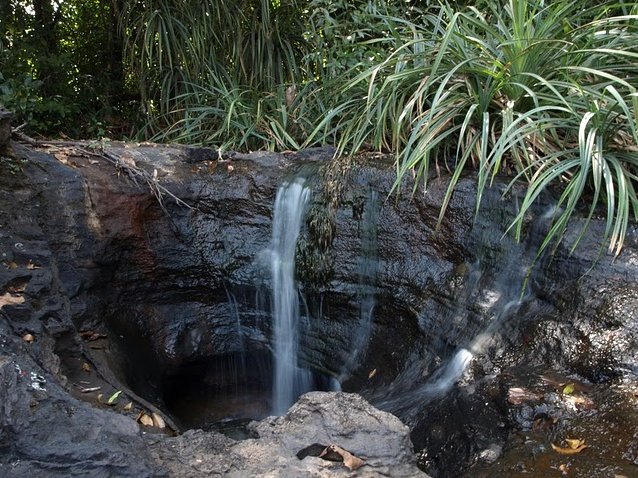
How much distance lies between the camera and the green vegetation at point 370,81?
355cm

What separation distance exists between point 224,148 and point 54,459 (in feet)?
11.2

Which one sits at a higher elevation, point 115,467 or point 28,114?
point 28,114

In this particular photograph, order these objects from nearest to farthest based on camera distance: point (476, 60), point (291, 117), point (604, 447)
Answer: point (604, 447) < point (476, 60) < point (291, 117)

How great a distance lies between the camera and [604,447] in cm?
236

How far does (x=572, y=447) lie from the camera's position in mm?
2383

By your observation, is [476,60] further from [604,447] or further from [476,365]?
[604,447]

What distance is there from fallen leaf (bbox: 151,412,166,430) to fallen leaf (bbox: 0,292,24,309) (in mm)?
758

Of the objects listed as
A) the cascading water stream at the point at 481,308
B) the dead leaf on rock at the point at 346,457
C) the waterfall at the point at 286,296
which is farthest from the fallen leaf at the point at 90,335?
the dead leaf on rock at the point at 346,457

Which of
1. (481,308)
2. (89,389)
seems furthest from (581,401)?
(89,389)

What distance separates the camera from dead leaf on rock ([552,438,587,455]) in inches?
93.3

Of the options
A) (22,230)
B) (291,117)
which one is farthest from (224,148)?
(22,230)

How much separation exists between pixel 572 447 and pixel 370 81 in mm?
2723

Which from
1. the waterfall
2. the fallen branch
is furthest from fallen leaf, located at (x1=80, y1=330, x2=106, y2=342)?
the waterfall

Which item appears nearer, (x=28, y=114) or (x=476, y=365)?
(x=476, y=365)
